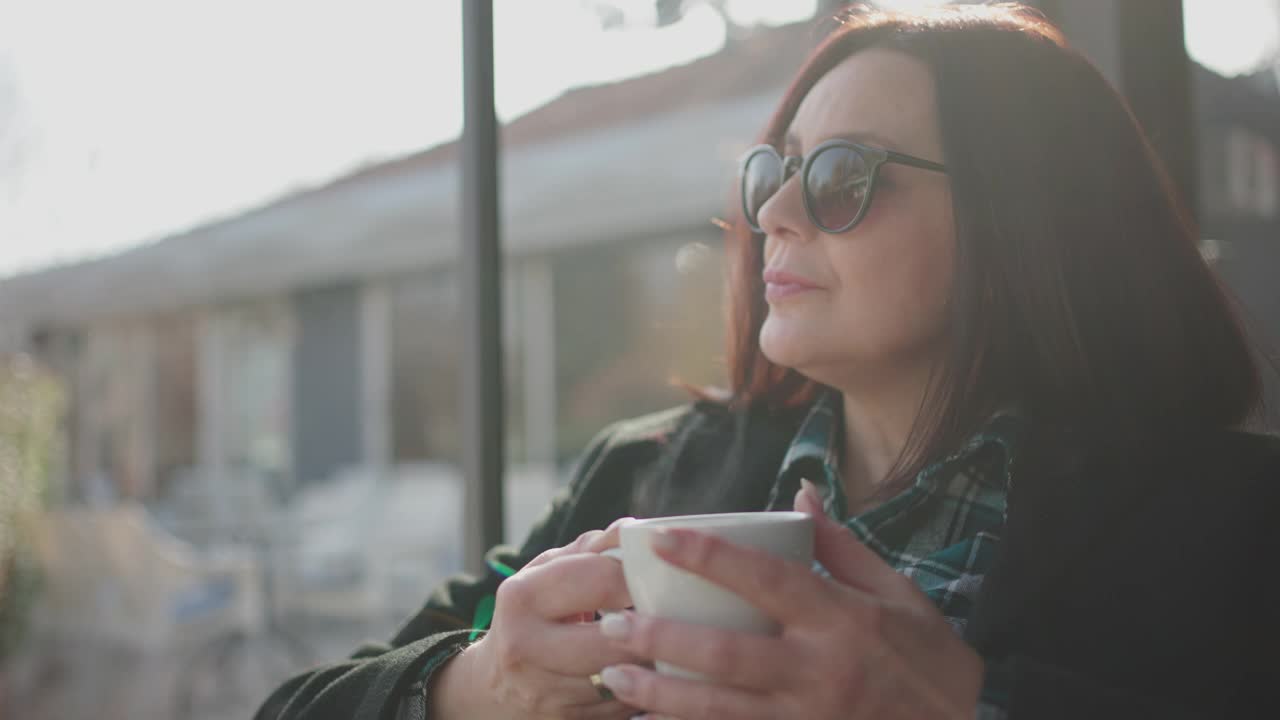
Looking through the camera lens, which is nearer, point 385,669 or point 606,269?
point 385,669

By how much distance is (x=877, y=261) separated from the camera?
3.84 feet

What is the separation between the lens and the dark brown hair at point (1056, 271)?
116 centimetres

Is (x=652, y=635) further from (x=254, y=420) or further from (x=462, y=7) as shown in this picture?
(x=254, y=420)

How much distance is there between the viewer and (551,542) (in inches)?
55.5

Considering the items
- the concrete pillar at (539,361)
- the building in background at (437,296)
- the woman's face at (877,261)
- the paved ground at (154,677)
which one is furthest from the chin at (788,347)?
the concrete pillar at (539,361)

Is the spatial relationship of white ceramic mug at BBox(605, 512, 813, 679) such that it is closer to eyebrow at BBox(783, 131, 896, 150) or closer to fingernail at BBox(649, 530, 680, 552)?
fingernail at BBox(649, 530, 680, 552)

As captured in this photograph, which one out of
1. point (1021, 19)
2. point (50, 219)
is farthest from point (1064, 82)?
point (50, 219)

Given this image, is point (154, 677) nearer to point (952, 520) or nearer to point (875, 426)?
point (875, 426)

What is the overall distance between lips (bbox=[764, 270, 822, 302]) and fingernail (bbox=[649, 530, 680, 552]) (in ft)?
1.77

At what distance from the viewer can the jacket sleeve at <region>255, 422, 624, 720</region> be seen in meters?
1.09

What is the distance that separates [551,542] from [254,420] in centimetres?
1136

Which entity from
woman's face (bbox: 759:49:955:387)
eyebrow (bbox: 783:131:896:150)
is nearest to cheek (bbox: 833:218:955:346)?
woman's face (bbox: 759:49:955:387)

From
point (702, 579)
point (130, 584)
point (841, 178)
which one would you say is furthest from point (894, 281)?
point (130, 584)

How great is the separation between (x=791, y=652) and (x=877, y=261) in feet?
1.89
